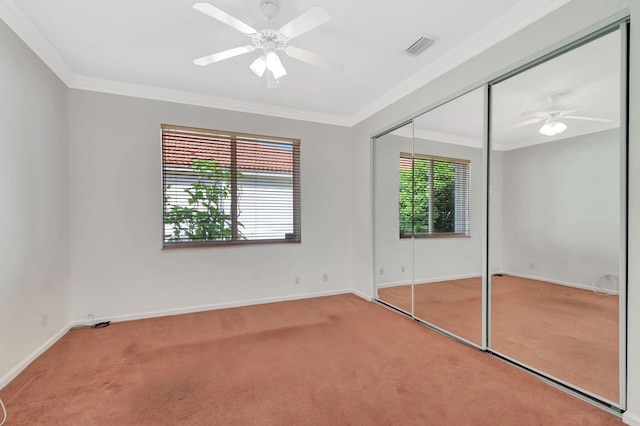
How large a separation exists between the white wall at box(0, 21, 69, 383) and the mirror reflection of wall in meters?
3.95

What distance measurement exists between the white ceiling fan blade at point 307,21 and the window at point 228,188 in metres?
2.17

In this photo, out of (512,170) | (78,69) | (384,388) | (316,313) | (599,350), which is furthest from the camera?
(316,313)

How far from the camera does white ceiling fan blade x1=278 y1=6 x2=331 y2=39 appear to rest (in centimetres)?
182

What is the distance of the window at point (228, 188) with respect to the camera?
12.2ft

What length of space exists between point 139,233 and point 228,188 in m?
1.19

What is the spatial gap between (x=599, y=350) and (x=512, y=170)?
1422 millimetres

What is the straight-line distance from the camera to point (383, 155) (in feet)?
13.5

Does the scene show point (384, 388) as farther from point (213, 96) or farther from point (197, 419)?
point (213, 96)

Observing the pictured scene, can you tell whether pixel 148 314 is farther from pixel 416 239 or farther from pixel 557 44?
pixel 557 44

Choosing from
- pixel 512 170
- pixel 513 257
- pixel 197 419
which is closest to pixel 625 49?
pixel 512 170

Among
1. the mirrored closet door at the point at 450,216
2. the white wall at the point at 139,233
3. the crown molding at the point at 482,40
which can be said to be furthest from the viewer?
the white wall at the point at 139,233

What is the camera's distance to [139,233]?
3533mm

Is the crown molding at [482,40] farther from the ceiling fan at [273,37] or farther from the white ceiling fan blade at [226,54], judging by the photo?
the white ceiling fan blade at [226,54]

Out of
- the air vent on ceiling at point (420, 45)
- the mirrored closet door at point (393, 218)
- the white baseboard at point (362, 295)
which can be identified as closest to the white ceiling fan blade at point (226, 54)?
the air vent on ceiling at point (420, 45)
